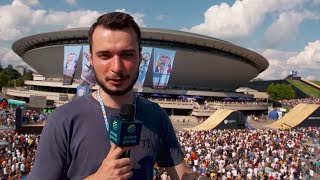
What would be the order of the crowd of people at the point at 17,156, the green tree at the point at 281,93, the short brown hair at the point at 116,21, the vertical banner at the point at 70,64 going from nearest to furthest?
1. the short brown hair at the point at 116,21
2. the crowd of people at the point at 17,156
3. the vertical banner at the point at 70,64
4. the green tree at the point at 281,93

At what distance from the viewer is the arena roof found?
61.8 metres

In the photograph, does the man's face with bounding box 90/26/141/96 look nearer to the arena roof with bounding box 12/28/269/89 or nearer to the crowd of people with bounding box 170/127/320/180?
the crowd of people with bounding box 170/127/320/180

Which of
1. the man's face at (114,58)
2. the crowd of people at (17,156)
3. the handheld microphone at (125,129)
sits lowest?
the crowd of people at (17,156)

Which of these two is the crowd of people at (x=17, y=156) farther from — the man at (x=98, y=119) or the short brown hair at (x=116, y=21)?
the short brown hair at (x=116, y=21)

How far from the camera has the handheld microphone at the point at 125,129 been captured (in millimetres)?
1739

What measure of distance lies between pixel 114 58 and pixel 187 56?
204ft

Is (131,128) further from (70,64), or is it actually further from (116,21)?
(70,64)

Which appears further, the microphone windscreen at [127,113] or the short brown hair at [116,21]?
the short brown hair at [116,21]

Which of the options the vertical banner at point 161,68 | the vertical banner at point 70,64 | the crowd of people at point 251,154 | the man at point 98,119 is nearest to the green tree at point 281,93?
the vertical banner at point 161,68

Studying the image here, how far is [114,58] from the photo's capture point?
2.01 meters

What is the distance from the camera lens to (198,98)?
61375mm

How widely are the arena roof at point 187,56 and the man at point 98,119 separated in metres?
56.3

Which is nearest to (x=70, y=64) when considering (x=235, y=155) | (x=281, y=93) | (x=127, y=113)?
(x=235, y=155)

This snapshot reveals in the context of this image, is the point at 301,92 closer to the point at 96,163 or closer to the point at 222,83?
the point at 222,83
